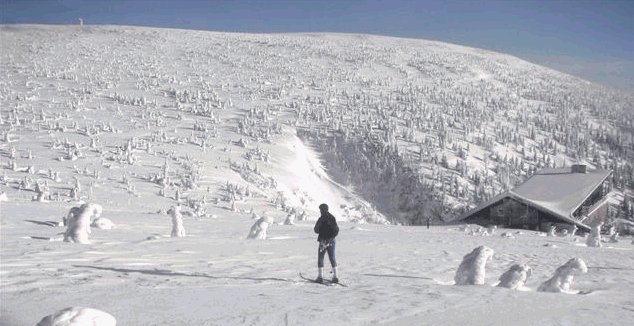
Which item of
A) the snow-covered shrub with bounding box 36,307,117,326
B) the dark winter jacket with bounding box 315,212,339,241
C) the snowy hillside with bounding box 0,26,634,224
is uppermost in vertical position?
the snowy hillside with bounding box 0,26,634,224

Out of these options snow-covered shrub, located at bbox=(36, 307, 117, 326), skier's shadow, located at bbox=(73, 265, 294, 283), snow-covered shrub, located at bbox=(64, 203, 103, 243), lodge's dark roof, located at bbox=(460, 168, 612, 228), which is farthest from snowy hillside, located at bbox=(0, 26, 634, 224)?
snow-covered shrub, located at bbox=(36, 307, 117, 326)

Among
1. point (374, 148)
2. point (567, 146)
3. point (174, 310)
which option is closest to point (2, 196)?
point (174, 310)

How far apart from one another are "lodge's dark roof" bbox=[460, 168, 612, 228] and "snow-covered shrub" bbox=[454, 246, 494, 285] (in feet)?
90.5

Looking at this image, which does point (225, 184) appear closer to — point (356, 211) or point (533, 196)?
point (356, 211)

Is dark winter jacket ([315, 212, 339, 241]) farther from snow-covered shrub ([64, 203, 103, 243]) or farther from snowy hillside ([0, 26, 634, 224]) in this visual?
snowy hillside ([0, 26, 634, 224])

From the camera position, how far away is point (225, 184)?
31.5 metres

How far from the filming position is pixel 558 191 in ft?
134

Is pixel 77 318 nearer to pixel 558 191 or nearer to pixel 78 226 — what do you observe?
pixel 78 226

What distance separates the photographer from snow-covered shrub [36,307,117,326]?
227 inches

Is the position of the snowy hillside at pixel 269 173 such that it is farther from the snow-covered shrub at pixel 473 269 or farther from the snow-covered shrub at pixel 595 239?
the snow-covered shrub at pixel 595 239

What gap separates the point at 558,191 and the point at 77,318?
135ft

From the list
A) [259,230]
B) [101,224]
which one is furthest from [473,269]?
[101,224]

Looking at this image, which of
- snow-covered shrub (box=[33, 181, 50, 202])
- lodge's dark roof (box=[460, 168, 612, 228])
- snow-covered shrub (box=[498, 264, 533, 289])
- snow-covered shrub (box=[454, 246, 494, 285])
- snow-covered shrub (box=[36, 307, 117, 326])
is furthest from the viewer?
lodge's dark roof (box=[460, 168, 612, 228])

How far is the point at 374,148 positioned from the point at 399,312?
4321 centimetres
